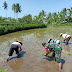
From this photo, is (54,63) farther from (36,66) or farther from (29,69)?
(29,69)

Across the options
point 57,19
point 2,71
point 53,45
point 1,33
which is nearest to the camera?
point 2,71

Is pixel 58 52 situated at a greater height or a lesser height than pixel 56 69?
greater

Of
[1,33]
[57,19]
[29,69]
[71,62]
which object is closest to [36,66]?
[29,69]

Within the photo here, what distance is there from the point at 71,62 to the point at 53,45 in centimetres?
164

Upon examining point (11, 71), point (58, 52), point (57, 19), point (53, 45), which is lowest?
point (11, 71)

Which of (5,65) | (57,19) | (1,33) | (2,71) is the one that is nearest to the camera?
(2,71)

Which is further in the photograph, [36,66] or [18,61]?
[18,61]

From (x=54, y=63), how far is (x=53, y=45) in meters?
1.15

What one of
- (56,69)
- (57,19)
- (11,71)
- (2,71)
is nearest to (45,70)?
(56,69)

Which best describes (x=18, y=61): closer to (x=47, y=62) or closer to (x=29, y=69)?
(x=29, y=69)

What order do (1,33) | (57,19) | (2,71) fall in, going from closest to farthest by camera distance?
(2,71)
(1,33)
(57,19)

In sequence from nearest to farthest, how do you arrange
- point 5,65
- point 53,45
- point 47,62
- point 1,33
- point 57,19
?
point 53,45, point 5,65, point 47,62, point 1,33, point 57,19

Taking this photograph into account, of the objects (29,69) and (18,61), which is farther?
(18,61)

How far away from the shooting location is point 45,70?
4527mm
